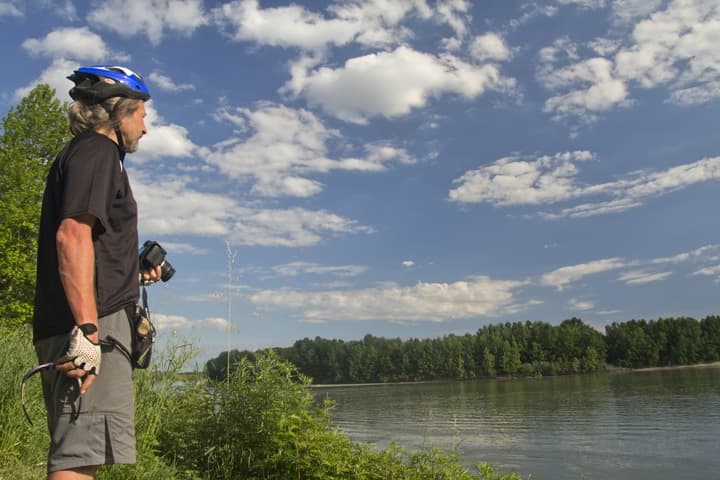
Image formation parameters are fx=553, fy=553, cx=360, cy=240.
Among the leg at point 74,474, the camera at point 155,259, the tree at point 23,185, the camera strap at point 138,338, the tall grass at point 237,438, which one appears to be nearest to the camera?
the leg at point 74,474

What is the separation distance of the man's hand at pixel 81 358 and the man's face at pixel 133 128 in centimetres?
82

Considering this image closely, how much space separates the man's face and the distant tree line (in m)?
105

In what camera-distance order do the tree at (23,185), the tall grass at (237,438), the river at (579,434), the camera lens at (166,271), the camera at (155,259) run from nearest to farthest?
the camera at (155,259) → the camera lens at (166,271) → the tall grass at (237,438) → the tree at (23,185) → the river at (579,434)

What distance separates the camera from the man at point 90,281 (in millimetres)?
1903

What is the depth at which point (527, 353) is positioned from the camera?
376 ft

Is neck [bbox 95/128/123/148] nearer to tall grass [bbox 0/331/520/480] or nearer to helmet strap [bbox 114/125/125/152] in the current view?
helmet strap [bbox 114/125/125/152]

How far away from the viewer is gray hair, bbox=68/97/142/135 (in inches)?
87.9

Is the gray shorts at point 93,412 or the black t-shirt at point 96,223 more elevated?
the black t-shirt at point 96,223

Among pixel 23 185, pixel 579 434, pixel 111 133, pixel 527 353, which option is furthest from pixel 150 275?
pixel 527 353

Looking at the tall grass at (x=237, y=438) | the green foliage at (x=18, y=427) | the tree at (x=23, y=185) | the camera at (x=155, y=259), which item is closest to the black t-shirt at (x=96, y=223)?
the camera at (x=155, y=259)

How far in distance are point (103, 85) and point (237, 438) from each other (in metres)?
3.89

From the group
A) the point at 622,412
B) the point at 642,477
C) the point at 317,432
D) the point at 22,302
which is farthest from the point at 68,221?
the point at 622,412

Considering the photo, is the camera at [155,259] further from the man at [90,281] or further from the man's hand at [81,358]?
the man's hand at [81,358]

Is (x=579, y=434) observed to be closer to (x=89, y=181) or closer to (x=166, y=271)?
(x=166, y=271)
